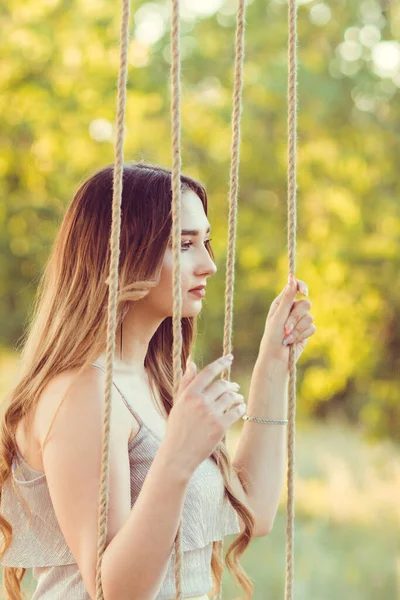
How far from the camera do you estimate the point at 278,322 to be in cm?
119

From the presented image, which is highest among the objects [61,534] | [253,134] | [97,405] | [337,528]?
[253,134]

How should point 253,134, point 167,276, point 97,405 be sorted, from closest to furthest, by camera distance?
point 97,405, point 167,276, point 253,134

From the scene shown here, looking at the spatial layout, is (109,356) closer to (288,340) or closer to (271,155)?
(288,340)

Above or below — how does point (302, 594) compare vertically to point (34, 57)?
below

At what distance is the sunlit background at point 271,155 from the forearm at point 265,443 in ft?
12.8

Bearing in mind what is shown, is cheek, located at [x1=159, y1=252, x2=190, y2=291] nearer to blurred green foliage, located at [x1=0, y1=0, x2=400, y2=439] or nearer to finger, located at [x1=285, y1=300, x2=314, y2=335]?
finger, located at [x1=285, y1=300, x2=314, y2=335]

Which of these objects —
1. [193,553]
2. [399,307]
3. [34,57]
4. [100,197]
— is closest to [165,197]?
[100,197]

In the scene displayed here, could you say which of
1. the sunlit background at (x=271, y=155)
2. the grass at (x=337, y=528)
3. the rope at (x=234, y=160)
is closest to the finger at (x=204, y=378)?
the rope at (x=234, y=160)

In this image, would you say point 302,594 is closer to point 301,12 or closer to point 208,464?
point 301,12

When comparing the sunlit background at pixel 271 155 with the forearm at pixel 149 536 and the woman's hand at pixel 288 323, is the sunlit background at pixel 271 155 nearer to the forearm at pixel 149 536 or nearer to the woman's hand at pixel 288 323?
the woman's hand at pixel 288 323

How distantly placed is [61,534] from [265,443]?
1.03ft

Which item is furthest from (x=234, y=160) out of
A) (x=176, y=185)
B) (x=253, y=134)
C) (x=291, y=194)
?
(x=253, y=134)

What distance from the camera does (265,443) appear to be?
125cm

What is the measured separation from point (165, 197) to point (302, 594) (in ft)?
13.5
